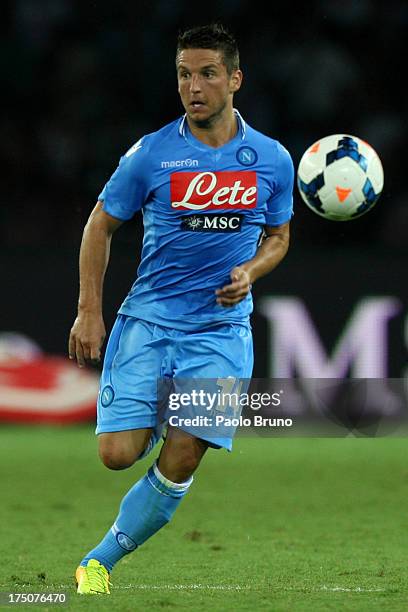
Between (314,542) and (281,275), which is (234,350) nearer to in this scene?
(314,542)

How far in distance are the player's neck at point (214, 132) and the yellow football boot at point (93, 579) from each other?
5.35 feet

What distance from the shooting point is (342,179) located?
534 centimetres

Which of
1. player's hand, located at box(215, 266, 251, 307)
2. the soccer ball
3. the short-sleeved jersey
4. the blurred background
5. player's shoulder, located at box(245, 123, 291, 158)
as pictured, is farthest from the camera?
the blurred background

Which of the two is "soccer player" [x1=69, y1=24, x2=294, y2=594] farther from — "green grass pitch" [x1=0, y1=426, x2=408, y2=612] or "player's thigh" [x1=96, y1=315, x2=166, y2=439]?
"green grass pitch" [x1=0, y1=426, x2=408, y2=612]

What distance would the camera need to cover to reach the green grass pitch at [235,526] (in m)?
4.57

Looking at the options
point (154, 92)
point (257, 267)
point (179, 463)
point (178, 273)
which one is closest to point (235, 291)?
point (257, 267)

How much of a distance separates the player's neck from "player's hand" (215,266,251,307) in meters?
0.57

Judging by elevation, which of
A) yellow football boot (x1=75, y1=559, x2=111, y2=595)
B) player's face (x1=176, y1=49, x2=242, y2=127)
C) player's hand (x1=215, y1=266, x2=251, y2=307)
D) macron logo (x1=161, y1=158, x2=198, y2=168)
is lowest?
yellow football boot (x1=75, y1=559, x2=111, y2=595)

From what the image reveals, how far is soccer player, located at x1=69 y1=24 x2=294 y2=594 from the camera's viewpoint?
15.1 feet

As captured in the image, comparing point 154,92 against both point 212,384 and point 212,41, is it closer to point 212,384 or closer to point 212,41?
point 212,41

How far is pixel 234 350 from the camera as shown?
4.73 m

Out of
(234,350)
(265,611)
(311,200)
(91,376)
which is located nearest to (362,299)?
(91,376)

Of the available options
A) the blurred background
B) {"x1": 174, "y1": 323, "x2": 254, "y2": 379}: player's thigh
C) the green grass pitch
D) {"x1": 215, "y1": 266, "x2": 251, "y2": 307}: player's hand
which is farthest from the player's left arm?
the blurred background

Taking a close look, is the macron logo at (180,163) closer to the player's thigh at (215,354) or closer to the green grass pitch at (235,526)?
the player's thigh at (215,354)
